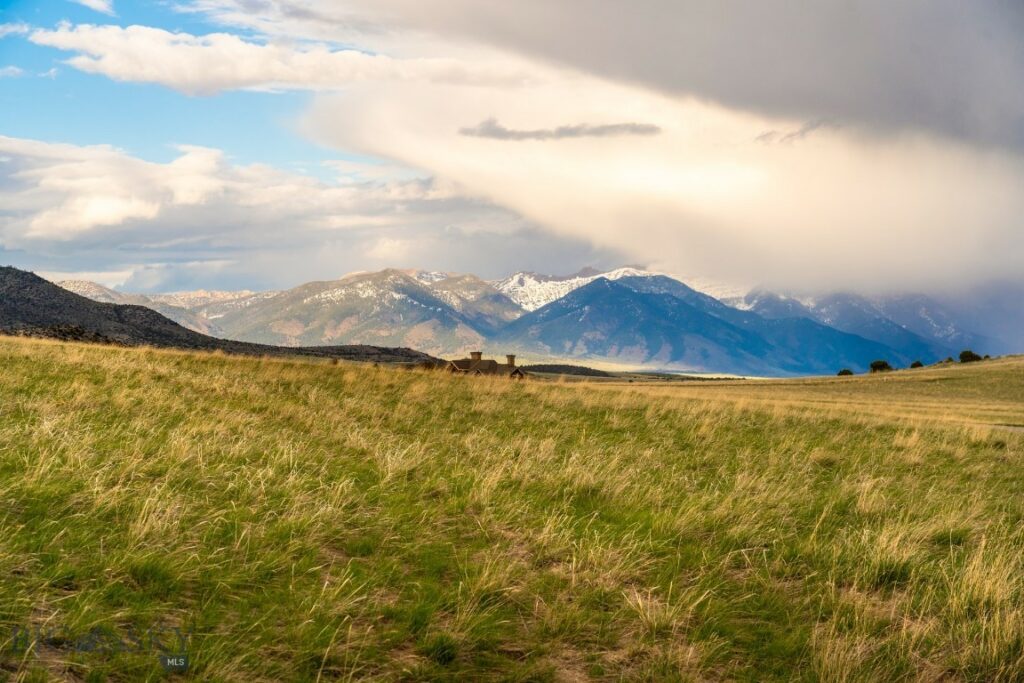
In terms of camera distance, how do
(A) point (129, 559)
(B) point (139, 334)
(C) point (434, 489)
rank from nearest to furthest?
1. (A) point (129, 559)
2. (C) point (434, 489)
3. (B) point (139, 334)

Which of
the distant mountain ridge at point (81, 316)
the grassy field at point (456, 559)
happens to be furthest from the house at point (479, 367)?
the distant mountain ridge at point (81, 316)

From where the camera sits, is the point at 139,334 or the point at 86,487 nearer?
the point at 86,487

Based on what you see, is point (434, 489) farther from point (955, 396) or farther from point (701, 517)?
point (955, 396)

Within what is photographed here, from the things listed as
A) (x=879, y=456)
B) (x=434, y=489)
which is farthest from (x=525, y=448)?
(x=879, y=456)

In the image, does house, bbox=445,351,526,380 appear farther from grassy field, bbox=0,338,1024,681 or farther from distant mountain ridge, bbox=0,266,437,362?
distant mountain ridge, bbox=0,266,437,362

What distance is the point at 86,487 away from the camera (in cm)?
827

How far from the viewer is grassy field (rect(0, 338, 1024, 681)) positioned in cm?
589

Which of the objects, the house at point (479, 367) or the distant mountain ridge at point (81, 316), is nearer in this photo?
the house at point (479, 367)

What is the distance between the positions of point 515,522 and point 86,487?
4788 mm

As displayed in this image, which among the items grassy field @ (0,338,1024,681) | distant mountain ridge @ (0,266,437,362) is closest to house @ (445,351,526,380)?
grassy field @ (0,338,1024,681)

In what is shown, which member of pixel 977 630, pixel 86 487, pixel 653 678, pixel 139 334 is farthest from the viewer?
pixel 139 334

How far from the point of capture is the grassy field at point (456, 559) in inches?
232

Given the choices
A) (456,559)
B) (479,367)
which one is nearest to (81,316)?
(479,367)

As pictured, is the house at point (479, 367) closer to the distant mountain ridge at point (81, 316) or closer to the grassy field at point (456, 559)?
the grassy field at point (456, 559)
